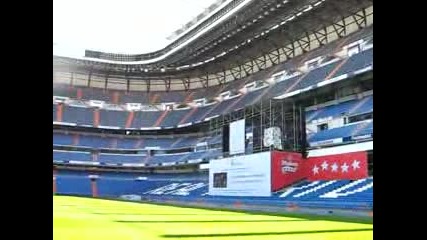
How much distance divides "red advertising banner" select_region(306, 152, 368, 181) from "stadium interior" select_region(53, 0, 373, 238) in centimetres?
5

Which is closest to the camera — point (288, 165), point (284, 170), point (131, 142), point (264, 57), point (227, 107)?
point (284, 170)

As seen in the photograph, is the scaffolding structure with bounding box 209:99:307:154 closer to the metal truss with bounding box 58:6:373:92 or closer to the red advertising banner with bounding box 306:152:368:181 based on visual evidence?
the red advertising banner with bounding box 306:152:368:181

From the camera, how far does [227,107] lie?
23.0m

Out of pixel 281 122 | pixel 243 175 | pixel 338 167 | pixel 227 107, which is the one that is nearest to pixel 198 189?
pixel 227 107

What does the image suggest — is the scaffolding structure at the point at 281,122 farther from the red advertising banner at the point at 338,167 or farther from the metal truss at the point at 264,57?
the metal truss at the point at 264,57

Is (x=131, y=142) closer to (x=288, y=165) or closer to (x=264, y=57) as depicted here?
(x=264, y=57)

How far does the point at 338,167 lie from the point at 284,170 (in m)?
1.66

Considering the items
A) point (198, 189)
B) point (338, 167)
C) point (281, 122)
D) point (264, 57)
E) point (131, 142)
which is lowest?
point (198, 189)

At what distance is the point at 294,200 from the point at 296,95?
15.9ft

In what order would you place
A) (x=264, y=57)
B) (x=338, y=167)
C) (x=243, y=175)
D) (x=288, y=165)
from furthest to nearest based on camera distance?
(x=264, y=57) → (x=243, y=175) → (x=288, y=165) → (x=338, y=167)

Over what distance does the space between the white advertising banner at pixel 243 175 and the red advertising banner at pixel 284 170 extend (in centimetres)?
19

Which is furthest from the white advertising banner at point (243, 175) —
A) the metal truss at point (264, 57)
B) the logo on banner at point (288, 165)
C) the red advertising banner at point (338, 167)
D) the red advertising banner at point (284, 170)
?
the metal truss at point (264, 57)

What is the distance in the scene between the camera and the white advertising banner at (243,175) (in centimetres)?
1463
